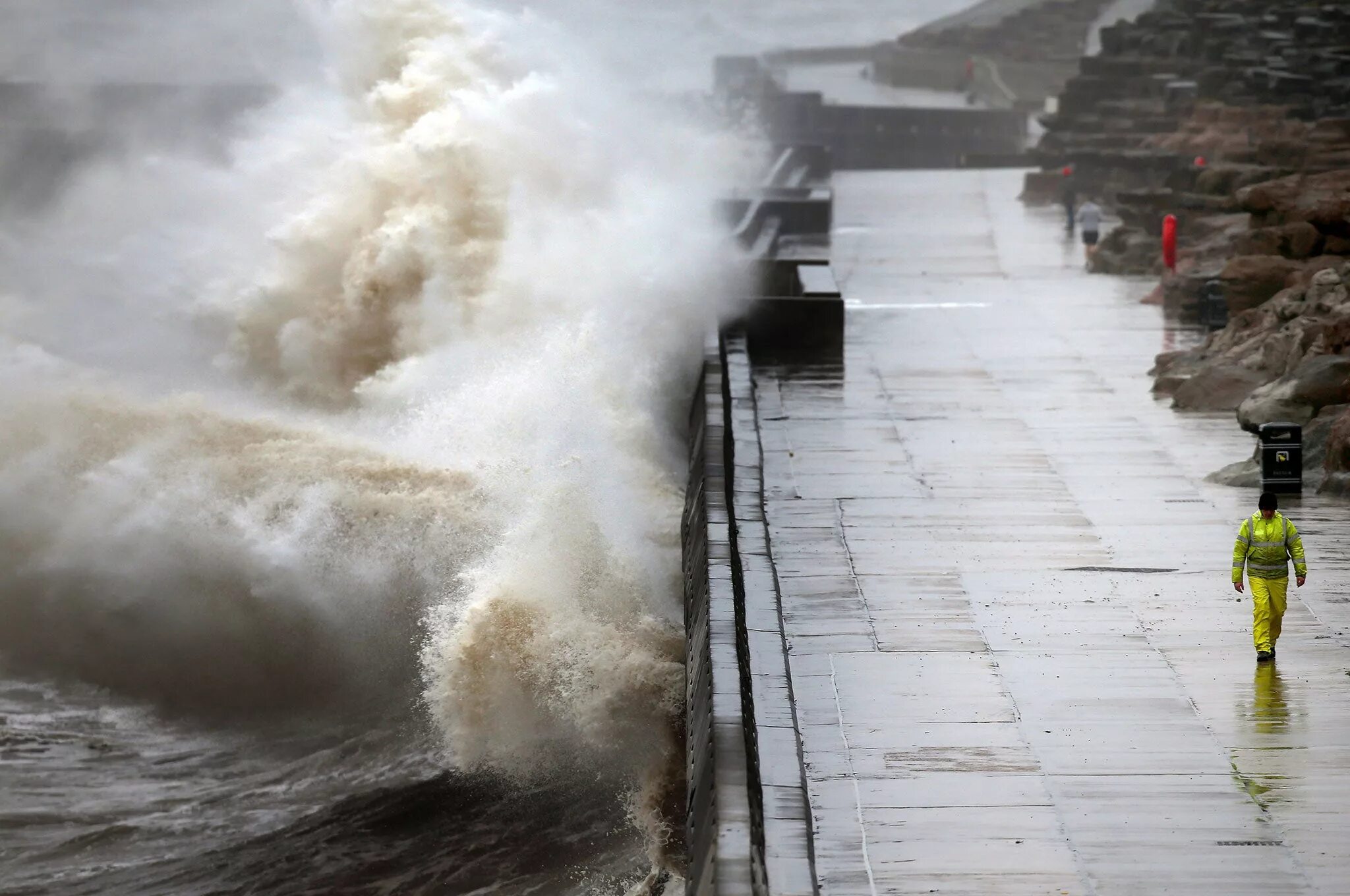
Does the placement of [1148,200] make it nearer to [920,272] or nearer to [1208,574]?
[920,272]

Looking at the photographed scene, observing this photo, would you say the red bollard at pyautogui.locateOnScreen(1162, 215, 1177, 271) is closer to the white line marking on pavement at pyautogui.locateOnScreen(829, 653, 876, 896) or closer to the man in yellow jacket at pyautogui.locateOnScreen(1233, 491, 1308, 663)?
the man in yellow jacket at pyautogui.locateOnScreen(1233, 491, 1308, 663)

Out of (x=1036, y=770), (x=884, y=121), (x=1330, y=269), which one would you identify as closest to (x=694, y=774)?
(x=1036, y=770)

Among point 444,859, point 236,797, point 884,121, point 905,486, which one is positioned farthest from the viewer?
point 884,121

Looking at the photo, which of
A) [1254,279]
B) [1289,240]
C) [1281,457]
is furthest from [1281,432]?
[1289,240]

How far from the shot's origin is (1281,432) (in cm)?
1298

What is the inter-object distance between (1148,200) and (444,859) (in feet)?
68.3

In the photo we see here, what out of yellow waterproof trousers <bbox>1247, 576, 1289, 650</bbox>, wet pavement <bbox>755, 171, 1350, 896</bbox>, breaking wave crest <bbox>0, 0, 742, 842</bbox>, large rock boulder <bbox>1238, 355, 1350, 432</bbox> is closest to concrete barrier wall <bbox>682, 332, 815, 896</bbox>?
wet pavement <bbox>755, 171, 1350, 896</bbox>

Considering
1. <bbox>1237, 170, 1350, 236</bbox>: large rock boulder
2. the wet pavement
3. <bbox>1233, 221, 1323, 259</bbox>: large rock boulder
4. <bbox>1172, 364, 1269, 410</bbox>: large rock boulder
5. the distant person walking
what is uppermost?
<bbox>1237, 170, 1350, 236</bbox>: large rock boulder

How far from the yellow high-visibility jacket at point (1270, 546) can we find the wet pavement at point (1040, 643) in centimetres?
51

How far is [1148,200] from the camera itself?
2792 cm

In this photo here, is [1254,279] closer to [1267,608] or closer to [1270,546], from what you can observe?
[1270,546]

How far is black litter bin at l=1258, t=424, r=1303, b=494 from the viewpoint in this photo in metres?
13.0

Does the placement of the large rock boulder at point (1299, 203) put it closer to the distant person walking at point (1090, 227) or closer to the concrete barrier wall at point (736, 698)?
the distant person walking at point (1090, 227)

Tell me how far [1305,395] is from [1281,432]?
5.11 feet
